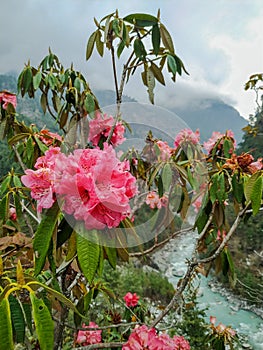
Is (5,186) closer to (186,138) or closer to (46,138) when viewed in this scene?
(46,138)

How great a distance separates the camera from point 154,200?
152 centimetres

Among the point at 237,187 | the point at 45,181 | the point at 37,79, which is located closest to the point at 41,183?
the point at 45,181

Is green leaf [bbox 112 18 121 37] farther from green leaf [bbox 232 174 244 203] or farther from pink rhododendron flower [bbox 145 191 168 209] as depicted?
pink rhododendron flower [bbox 145 191 168 209]

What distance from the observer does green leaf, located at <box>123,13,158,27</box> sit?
34.6 inches

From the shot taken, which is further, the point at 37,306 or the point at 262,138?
the point at 262,138

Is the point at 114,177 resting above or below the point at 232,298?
above

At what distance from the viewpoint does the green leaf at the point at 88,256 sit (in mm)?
471

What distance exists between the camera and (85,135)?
1.14 meters

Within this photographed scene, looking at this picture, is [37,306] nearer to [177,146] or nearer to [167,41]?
[167,41]

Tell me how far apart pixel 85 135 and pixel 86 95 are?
0.14 meters

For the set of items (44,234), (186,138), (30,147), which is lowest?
(44,234)

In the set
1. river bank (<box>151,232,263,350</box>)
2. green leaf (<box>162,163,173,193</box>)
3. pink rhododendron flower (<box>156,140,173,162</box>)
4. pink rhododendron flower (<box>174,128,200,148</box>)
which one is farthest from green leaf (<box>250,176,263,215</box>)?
river bank (<box>151,232,263,350</box>)

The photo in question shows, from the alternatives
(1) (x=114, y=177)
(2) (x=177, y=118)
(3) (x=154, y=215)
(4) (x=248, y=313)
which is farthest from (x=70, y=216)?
(4) (x=248, y=313)

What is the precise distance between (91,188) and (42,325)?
0.69ft
